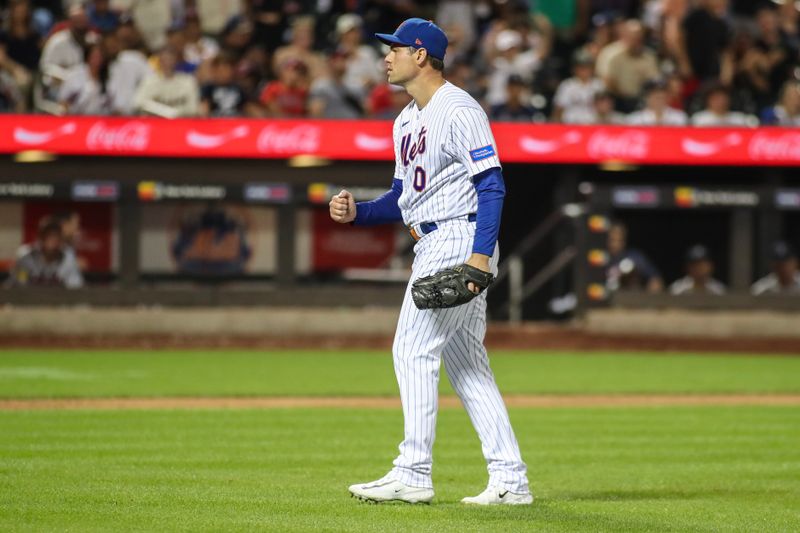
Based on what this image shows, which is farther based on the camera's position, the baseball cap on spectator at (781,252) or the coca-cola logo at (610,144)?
the baseball cap on spectator at (781,252)

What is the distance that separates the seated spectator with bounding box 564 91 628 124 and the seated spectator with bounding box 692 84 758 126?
3.37 feet

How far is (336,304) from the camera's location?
17.6m

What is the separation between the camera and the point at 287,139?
16891 millimetres

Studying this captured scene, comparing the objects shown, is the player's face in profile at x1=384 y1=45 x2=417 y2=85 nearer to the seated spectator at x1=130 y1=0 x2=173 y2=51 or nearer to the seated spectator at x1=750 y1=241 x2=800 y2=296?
the seated spectator at x1=130 y1=0 x2=173 y2=51

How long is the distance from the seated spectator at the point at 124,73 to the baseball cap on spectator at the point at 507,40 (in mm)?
4768

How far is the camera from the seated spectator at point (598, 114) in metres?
17.5

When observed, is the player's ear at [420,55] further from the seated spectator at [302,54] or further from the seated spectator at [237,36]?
the seated spectator at [237,36]

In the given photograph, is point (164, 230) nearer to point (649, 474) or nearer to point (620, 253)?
point (620, 253)

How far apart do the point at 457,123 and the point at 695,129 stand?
1261 cm

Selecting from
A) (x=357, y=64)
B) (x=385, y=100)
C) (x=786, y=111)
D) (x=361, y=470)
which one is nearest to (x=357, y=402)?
(x=361, y=470)

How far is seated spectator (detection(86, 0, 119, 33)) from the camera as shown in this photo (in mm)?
17484

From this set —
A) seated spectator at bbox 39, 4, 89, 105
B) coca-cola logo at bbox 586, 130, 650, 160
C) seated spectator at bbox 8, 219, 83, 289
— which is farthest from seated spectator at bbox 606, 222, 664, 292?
seated spectator at bbox 39, 4, 89, 105

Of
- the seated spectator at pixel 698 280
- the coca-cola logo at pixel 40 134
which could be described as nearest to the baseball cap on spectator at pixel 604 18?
the seated spectator at pixel 698 280

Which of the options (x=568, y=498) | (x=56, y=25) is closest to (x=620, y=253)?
(x=56, y=25)
